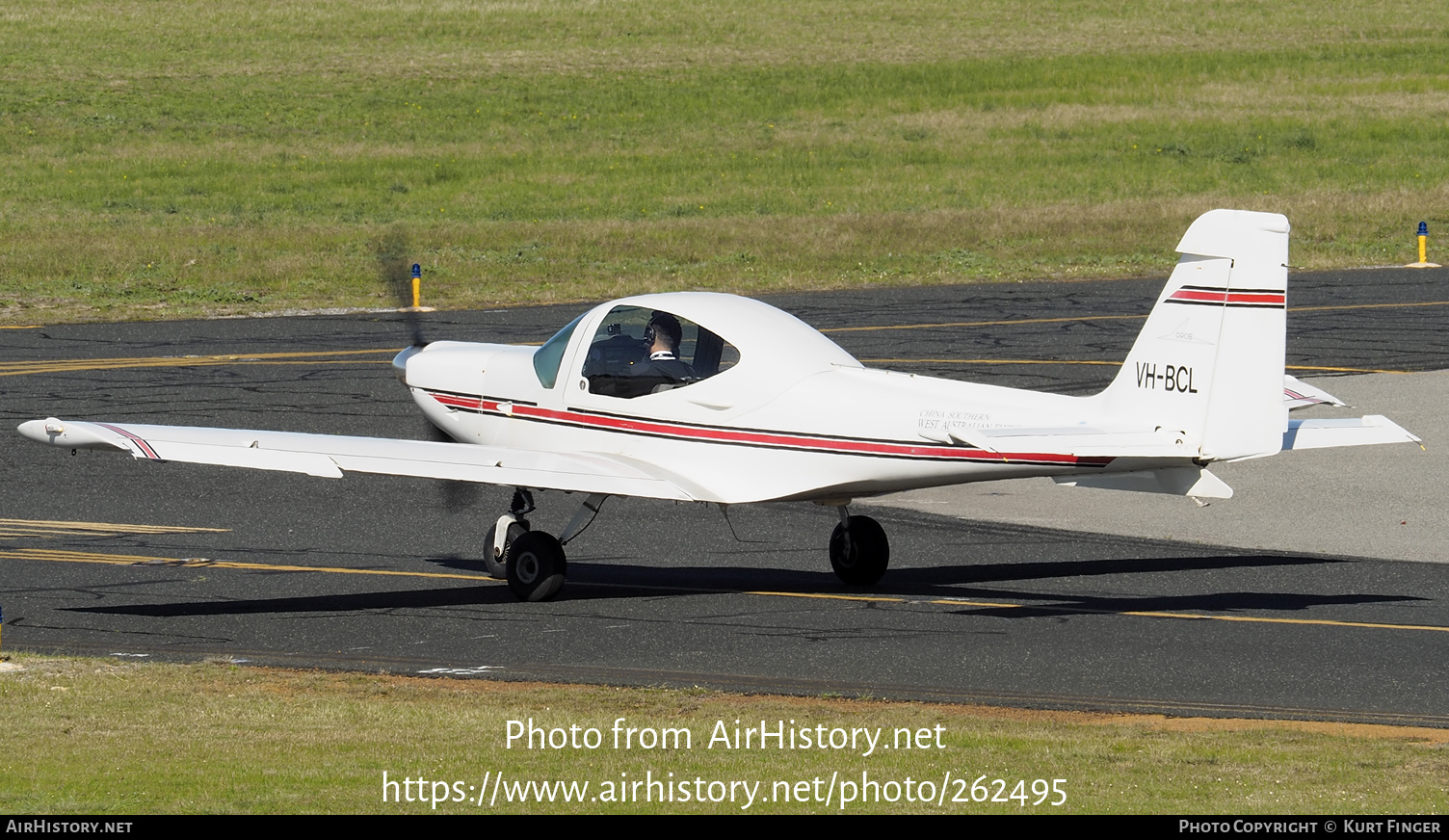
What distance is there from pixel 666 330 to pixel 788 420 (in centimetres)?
130

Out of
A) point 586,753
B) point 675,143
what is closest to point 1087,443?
A: point 586,753

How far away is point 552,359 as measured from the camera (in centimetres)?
1448

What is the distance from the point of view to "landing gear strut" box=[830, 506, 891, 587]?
14.2 m

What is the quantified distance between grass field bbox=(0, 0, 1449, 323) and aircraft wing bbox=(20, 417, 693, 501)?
20559 millimetres

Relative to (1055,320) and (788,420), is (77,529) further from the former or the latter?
(1055,320)

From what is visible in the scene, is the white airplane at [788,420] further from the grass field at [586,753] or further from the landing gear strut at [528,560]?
the grass field at [586,753]

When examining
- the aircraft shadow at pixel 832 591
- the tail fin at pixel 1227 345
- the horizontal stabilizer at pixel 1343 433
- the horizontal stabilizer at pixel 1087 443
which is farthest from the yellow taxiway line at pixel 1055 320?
the horizontal stabilizer at pixel 1087 443

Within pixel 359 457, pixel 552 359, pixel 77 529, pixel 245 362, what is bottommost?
pixel 77 529

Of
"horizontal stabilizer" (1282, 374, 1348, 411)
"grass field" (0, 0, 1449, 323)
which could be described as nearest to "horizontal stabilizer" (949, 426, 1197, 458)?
"horizontal stabilizer" (1282, 374, 1348, 411)

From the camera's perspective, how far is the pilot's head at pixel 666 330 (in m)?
13.9

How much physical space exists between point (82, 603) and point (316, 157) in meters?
47.1

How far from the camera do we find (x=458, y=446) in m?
13.8

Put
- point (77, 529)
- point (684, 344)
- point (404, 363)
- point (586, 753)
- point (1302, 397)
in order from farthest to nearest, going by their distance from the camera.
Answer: point (77, 529), point (404, 363), point (684, 344), point (1302, 397), point (586, 753)
